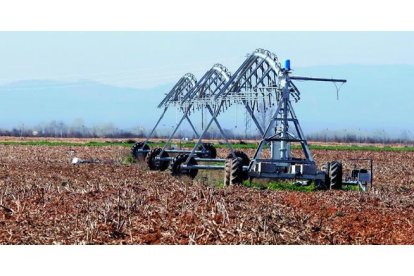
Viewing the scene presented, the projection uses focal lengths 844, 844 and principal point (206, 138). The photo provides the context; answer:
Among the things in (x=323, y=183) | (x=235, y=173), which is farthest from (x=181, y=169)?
(x=323, y=183)

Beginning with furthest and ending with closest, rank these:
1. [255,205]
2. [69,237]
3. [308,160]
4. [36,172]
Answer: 1. [36,172]
2. [308,160]
3. [255,205]
4. [69,237]

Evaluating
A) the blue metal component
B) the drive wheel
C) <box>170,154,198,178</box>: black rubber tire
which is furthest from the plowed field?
<box>170,154,198,178</box>: black rubber tire

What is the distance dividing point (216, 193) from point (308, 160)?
481cm

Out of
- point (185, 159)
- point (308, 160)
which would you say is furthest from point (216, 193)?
point (185, 159)

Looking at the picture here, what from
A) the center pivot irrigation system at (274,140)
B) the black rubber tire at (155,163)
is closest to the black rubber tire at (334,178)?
the center pivot irrigation system at (274,140)

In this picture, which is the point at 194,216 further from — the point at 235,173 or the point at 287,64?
the point at 287,64

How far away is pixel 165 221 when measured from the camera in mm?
12125

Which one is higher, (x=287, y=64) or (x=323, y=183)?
(x=287, y=64)

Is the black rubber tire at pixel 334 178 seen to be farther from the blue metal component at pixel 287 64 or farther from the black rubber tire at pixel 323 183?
the blue metal component at pixel 287 64

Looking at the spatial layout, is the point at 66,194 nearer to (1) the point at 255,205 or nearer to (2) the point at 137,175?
(1) the point at 255,205

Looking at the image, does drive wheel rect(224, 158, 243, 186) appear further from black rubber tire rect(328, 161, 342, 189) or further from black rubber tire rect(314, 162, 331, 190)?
black rubber tire rect(328, 161, 342, 189)

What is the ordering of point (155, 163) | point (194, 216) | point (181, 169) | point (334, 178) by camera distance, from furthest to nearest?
point (155, 163) < point (181, 169) < point (334, 178) < point (194, 216)

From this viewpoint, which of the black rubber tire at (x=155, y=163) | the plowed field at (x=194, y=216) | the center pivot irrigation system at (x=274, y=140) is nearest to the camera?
the plowed field at (x=194, y=216)

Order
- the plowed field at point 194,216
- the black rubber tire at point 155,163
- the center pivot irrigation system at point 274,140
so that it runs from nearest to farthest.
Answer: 1. the plowed field at point 194,216
2. the center pivot irrigation system at point 274,140
3. the black rubber tire at point 155,163
